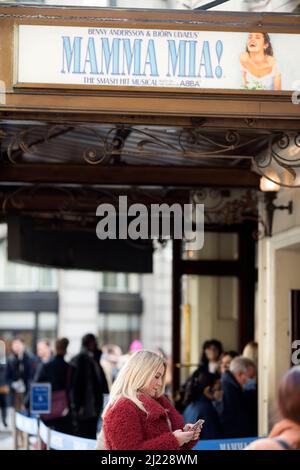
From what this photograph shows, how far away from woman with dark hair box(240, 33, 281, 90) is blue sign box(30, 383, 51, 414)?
701cm

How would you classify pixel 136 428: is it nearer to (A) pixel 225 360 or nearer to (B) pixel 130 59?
(B) pixel 130 59

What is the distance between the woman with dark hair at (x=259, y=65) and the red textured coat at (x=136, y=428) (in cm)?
212

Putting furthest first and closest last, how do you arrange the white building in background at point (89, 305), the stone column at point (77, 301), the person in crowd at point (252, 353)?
the white building in background at point (89, 305) < the stone column at point (77, 301) < the person in crowd at point (252, 353)

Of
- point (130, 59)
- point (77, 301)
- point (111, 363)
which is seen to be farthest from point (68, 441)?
point (77, 301)

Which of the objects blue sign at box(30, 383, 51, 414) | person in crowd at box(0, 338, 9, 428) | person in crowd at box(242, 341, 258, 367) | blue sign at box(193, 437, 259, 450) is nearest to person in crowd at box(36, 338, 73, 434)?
blue sign at box(30, 383, 51, 414)

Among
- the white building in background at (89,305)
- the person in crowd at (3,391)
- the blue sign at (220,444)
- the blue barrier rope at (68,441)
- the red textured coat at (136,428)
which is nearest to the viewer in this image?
the red textured coat at (136,428)

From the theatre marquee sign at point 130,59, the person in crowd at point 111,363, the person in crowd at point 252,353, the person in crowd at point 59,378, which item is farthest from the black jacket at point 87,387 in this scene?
the theatre marquee sign at point 130,59

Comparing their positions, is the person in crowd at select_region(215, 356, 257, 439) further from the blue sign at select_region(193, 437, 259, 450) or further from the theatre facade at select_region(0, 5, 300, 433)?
the blue sign at select_region(193, 437, 259, 450)

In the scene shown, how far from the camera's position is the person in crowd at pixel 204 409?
32.3ft

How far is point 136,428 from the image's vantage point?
5.69 m

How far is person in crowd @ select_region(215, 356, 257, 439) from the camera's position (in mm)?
10766

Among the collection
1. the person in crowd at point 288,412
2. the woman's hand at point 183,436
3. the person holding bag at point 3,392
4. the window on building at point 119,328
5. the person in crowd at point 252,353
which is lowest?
the person holding bag at point 3,392

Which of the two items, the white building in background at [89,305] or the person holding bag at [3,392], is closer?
the person holding bag at [3,392]

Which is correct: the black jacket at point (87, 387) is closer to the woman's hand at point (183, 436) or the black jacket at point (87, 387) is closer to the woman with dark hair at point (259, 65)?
the woman with dark hair at point (259, 65)
